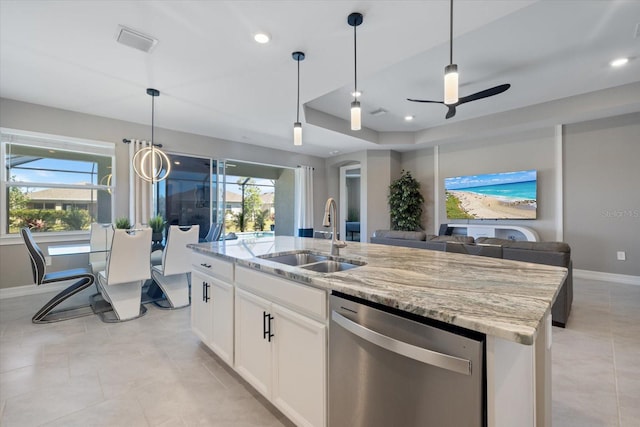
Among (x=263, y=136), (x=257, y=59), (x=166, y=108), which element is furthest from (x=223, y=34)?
(x=263, y=136)

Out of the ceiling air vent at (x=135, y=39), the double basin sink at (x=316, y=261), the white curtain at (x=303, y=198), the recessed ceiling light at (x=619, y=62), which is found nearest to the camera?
the double basin sink at (x=316, y=261)

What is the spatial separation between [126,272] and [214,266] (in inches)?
64.7

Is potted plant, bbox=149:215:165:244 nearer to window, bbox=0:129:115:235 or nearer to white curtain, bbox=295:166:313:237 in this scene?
window, bbox=0:129:115:235

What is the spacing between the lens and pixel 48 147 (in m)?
4.10

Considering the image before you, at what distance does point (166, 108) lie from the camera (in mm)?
4039

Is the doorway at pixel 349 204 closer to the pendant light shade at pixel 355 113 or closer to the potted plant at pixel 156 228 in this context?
the potted plant at pixel 156 228

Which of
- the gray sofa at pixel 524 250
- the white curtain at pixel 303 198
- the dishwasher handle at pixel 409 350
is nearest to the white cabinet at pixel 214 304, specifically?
the dishwasher handle at pixel 409 350

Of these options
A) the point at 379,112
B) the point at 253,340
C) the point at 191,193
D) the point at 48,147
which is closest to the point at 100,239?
the point at 48,147

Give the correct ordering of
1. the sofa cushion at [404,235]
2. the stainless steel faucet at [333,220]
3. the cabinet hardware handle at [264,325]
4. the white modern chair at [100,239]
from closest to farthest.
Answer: the cabinet hardware handle at [264,325], the stainless steel faucet at [333,220], the sofa cushion at [404,235], the white modern chair at [100,239]

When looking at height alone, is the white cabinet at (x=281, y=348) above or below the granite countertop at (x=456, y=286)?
below

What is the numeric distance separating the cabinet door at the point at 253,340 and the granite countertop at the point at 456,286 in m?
0.24

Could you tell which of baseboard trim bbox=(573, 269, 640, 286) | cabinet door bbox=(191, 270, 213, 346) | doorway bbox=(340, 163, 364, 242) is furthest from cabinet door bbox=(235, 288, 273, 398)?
doorway bbox=(340, 163, 364, 242)

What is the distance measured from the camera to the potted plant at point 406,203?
6355mm

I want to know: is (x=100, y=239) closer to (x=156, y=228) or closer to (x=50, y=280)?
(x=156, y=228)
